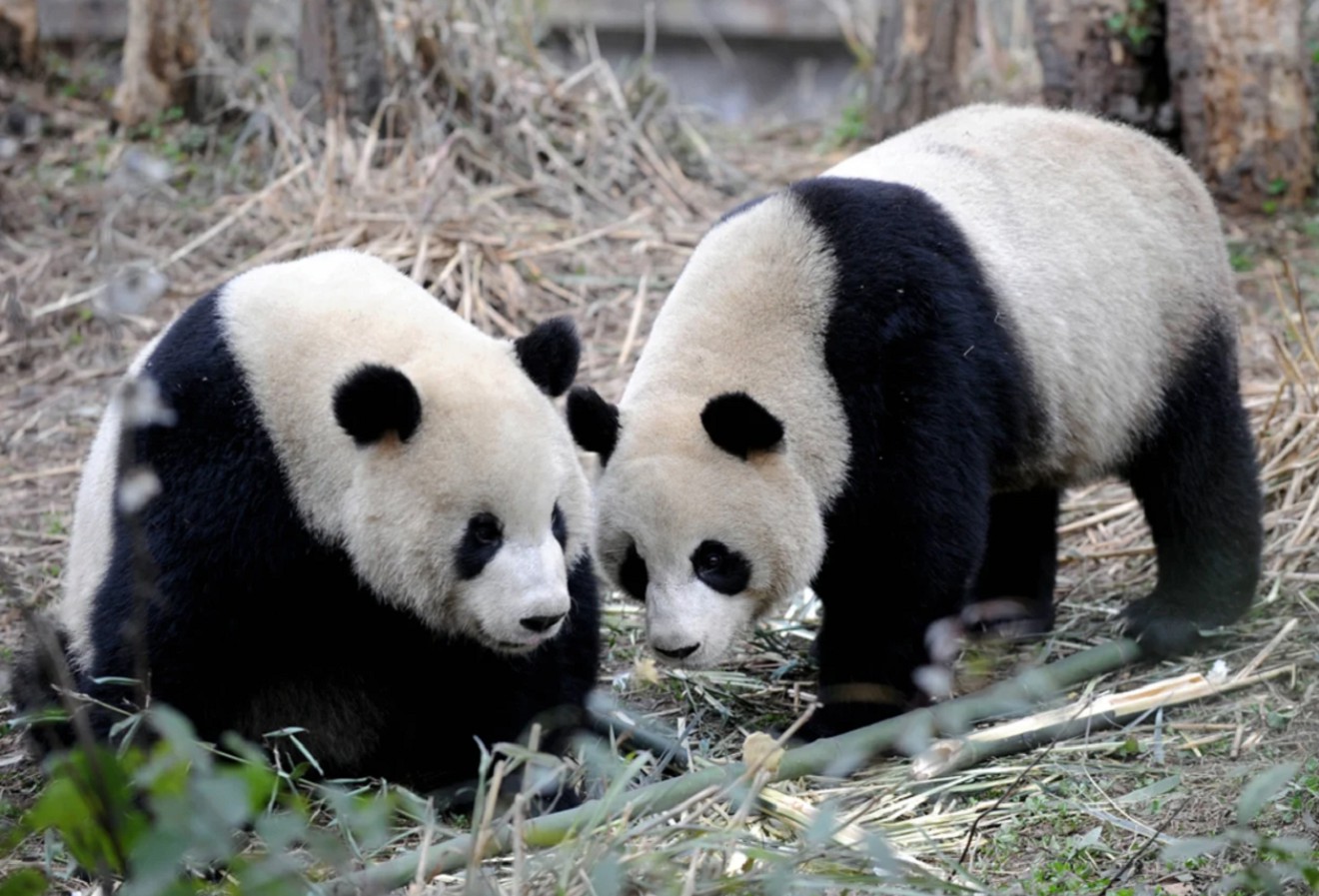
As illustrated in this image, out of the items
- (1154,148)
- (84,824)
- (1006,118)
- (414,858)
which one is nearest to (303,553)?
(414,858)

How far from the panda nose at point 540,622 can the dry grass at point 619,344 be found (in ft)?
1.93

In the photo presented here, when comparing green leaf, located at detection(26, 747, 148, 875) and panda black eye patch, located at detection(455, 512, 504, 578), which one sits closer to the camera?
green leaf, located at detection(26, 747, 148, 875)

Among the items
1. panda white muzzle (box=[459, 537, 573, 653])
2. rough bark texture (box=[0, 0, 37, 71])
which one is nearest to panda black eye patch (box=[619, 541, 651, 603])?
panda white muzzle (box=[459, 537, 573, 653])

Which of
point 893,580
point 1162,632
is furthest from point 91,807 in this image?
point 1162,632

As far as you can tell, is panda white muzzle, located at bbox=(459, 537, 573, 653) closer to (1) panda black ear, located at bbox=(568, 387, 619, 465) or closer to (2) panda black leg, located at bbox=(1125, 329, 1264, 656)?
(1) panda black ear, located at bbox=(568, 387, 619, 465)

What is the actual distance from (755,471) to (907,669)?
0.81 meters

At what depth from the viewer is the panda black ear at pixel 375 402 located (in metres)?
3.73

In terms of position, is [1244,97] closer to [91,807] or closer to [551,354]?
[551,354]

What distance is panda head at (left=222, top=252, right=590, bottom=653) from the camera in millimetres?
3859

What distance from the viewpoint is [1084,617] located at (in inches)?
229

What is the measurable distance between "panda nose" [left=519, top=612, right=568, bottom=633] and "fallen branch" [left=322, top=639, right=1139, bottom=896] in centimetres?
43

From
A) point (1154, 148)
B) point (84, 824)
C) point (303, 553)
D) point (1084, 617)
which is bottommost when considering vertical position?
point (1084, 617)

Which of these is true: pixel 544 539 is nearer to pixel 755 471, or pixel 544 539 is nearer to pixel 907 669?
pixel 755 471

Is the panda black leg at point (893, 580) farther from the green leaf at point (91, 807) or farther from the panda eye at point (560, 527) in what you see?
the green leaf at point (91, 807)
